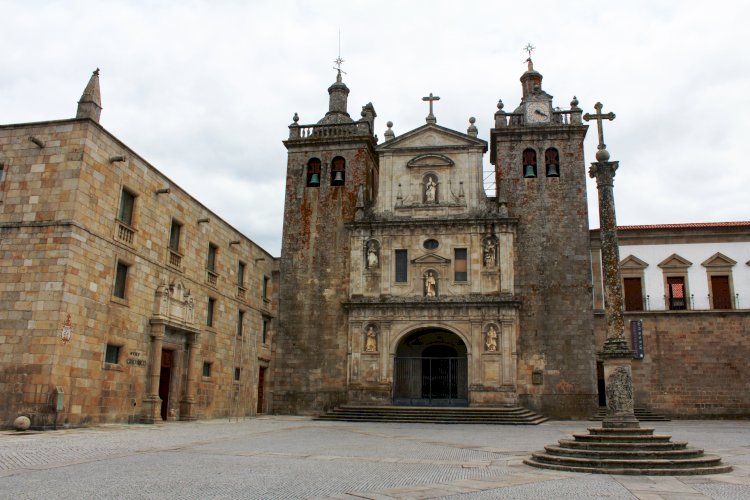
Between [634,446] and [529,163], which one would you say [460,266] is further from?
[634,446]

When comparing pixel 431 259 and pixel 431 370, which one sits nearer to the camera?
pixel 431 259

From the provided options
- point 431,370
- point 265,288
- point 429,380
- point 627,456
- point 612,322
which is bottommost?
point 627,456

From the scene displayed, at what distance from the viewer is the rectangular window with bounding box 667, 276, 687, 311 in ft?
99.0

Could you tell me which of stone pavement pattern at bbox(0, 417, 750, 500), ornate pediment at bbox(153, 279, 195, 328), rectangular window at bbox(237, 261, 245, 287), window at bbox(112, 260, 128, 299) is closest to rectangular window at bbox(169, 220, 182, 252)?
ornate pediment at bbox(153, 279, 195, 328)

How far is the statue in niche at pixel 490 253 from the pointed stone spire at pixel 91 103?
1646 centimetres

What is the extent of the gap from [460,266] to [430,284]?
61.1 inches

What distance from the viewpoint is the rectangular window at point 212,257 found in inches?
995

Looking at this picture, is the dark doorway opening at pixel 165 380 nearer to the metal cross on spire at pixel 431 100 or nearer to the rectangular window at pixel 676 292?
the metal cross on spire at pixel 431 100

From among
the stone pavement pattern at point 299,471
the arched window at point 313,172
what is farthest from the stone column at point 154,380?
the arched window at point 313,172

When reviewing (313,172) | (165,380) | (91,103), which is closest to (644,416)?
(313,172)

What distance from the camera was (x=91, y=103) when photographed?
730 inches

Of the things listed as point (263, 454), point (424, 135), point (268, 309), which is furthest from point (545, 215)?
point (263, 454)

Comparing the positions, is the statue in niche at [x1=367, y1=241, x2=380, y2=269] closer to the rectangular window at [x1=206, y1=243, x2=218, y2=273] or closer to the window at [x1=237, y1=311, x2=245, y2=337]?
the window at [x1=237, y1=311, x2=245, y2=337]

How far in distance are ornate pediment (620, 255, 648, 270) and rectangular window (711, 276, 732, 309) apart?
10.3 ft
